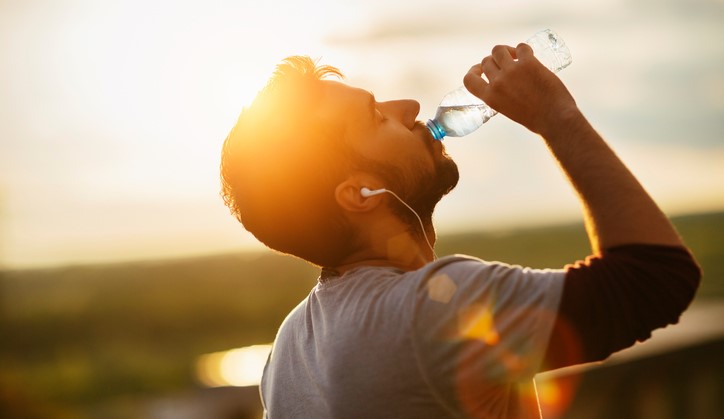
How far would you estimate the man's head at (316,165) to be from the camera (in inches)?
66.7

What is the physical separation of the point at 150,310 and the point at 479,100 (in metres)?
19.8

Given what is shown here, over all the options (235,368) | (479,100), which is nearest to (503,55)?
(479,100)

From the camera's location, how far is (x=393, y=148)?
1739mm

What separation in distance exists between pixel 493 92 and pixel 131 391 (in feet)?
42.8

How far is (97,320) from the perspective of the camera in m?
19.8

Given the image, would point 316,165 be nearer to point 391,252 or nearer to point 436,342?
point 391,252

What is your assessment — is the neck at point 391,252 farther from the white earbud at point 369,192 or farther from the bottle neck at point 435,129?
the bottle neck at point 435,129

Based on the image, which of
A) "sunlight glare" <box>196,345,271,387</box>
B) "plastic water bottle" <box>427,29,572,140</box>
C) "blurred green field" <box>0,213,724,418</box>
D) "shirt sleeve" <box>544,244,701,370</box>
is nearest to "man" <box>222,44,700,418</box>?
"shirt sleeve" <box>544,244,701,370</box>

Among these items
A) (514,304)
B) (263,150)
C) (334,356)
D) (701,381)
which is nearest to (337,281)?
(334,356)

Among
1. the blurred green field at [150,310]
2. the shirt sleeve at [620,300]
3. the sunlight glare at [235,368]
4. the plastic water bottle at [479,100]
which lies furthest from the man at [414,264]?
the blurred green field at [150,310]

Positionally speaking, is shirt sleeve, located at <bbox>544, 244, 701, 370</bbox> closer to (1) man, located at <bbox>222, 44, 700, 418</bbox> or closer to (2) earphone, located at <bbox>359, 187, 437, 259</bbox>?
(1) man, located at <bbox>222, 44, 700, 418</bbox>

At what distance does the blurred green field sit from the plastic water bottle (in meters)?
10.8

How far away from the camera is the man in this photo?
4.18 feet

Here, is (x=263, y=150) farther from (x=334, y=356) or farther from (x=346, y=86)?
(x=334, y=356)
